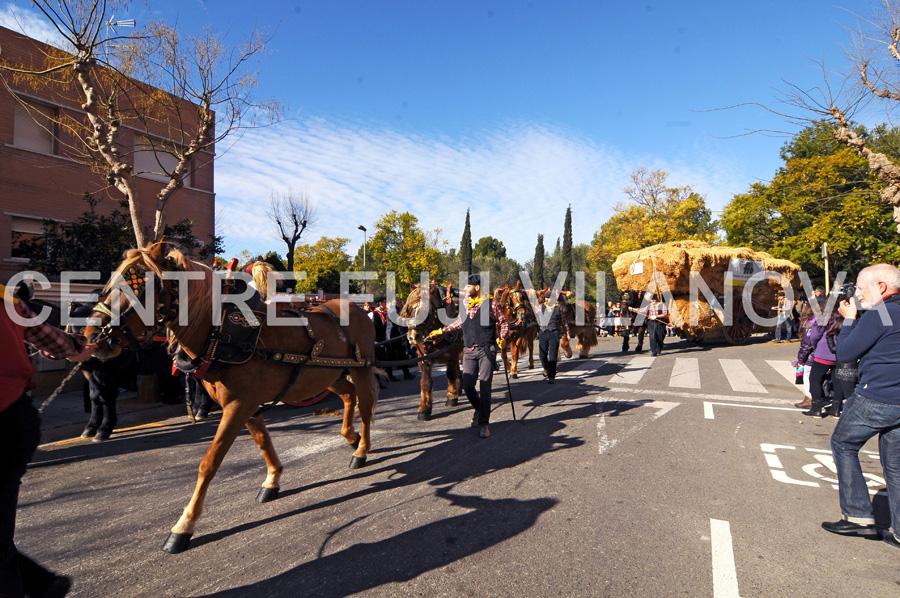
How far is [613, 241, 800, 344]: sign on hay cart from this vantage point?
15.3 meters

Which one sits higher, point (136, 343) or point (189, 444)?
Answer: point (136, 343)

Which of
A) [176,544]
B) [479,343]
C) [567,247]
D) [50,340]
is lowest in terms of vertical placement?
[176,544]

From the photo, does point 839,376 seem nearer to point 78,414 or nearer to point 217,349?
point 217,349

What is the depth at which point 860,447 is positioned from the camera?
3.46m

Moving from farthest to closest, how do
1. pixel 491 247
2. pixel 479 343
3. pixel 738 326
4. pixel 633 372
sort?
pixel 491 247 → pixel 738 326 → pixel 633 372 → pixel 479 343

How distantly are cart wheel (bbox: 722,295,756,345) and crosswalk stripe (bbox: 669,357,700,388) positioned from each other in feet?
15.2

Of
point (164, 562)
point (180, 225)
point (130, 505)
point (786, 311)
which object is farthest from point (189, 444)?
point (786, 311)

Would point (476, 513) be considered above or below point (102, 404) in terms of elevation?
below

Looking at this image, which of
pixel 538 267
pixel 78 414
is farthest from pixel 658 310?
pixel 538 267

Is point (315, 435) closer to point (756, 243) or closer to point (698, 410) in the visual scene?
point (698, 410)

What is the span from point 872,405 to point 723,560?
1550 millimetres

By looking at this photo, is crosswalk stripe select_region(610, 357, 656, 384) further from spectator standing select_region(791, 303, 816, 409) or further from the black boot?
the black boot

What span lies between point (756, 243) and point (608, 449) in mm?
27029

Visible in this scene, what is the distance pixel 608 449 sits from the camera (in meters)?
5.56
